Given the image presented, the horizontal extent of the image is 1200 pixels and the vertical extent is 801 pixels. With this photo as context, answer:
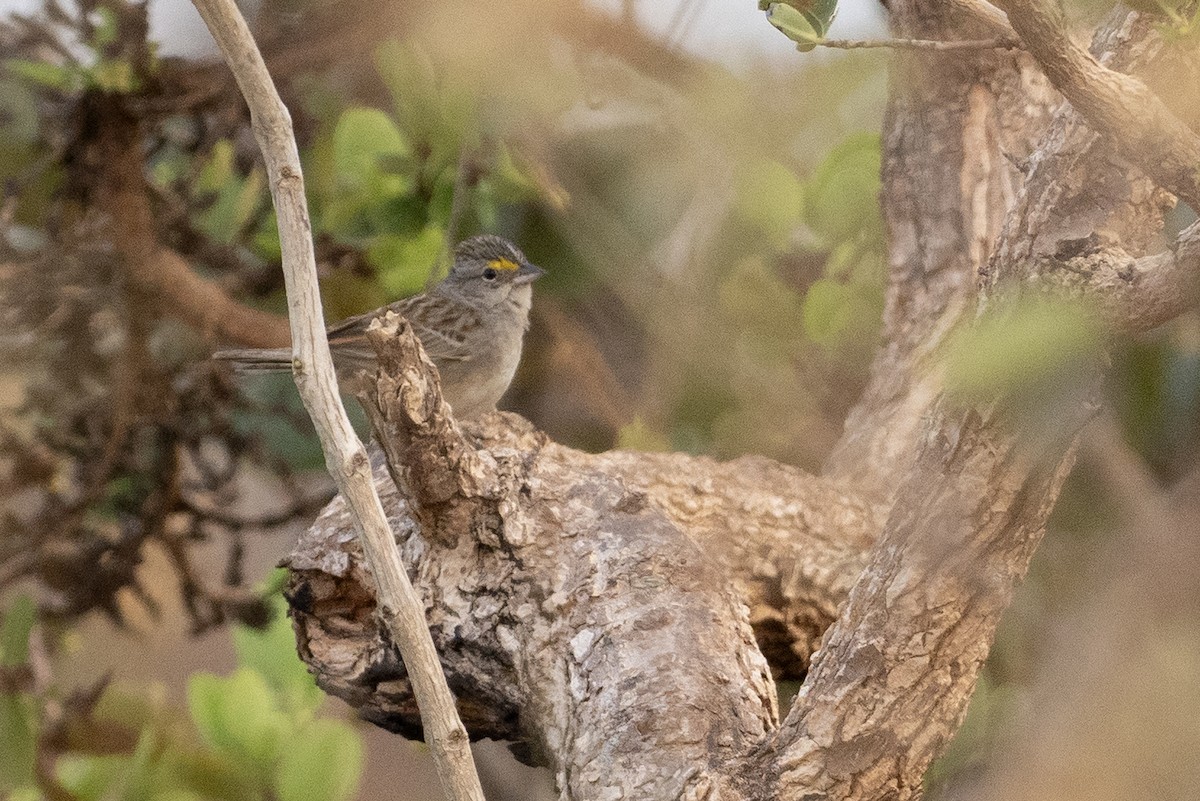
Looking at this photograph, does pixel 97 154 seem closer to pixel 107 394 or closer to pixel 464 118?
pixel 107 394

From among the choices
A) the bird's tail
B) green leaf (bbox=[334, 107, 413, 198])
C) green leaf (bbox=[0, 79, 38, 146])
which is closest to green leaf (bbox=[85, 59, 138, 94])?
green leaf (bbox=[0, 79, 38, 146])

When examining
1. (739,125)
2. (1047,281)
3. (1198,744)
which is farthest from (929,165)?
(1198,744)

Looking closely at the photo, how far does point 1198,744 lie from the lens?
757 mm

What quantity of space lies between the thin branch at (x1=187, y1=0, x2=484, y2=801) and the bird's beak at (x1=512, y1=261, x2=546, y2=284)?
195 centimetres

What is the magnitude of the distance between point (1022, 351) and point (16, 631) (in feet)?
7.03

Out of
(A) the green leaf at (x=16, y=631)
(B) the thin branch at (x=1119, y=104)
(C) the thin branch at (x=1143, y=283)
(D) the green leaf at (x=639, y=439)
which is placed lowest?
(A) the green leaf at (x=16, y=631)

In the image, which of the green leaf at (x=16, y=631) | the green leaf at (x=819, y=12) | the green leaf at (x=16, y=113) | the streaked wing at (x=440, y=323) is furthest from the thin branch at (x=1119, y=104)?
the green leaf at (x=16, y=113)

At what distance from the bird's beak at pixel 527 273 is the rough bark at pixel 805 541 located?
854 millimetres

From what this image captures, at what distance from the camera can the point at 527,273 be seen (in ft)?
10.4

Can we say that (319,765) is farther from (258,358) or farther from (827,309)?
(827,309)

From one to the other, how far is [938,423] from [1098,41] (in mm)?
658

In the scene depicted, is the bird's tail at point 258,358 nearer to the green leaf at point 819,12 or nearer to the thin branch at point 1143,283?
the green leaf at point 819,12

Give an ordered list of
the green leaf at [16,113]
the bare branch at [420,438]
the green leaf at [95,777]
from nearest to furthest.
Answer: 1. the bare branch at [420,438]
2. the green leaf at [95,777]
3. the green leaf at [16,113]

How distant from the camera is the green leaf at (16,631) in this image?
2334mm
